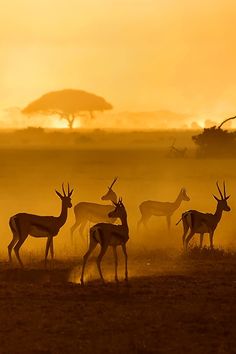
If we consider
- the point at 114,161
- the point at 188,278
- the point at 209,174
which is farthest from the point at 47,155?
the point at 188,278

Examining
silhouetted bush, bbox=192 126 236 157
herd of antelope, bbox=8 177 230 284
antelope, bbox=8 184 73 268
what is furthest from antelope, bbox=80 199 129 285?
silhouetted bush, bbox=192 126 236 157

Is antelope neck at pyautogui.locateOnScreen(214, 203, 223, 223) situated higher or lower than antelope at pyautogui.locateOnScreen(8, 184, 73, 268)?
higher

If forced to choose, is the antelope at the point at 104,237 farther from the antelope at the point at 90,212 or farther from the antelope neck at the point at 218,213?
the antelope at the point at 90,212

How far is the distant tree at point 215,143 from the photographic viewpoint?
171 feet

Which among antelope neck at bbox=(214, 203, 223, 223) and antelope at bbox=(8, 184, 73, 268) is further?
antelope neck at bbox=(214, 203, 223, 223)

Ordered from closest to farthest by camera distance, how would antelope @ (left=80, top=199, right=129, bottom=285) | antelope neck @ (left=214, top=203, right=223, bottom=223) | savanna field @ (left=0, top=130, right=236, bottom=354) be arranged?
savanna field @ (left=0, top=130, right=236, bottom=354)
antelope @ (left=80, top=199, right=129, bottom=285)
antelope neck @ (left=214, top=203, right=223, bottom=223)

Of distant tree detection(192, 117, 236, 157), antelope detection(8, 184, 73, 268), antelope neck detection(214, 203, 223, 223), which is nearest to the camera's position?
antelope detection(8, 184, 73, 268)

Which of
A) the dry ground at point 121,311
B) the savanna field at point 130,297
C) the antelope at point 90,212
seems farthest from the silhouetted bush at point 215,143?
the dry ground at point 121,311

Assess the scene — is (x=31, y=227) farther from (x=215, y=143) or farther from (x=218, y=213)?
(x=215, y=143)

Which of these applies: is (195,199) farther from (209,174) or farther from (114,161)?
(114,161)

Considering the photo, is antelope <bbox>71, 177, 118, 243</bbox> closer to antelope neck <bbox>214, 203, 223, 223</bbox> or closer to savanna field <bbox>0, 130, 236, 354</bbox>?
savanna field <bbox>0, 130, 236, 354</bbox>

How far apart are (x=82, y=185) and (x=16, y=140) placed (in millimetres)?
69592

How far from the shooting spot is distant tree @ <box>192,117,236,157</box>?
52122mm

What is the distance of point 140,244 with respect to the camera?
19906 mm
